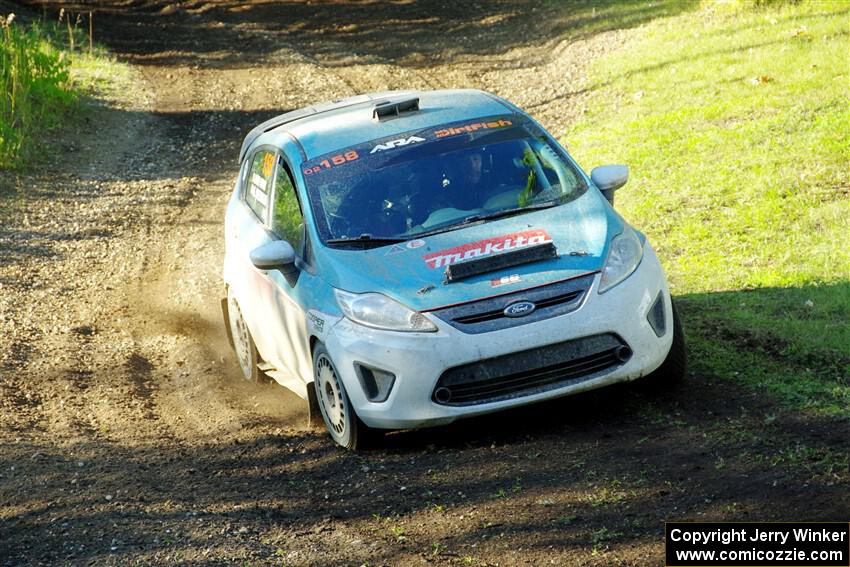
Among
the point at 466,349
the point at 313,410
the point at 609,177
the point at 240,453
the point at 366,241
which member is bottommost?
the point at 240,453

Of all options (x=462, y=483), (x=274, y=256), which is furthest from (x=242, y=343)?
(x=462, y=483)

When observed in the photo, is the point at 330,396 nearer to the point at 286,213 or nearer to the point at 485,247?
the point at 485,247

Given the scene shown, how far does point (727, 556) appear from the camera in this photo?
5.21m

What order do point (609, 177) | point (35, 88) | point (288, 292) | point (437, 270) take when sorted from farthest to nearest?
point (35, 88) < point (609, 177) < point (288, 292) < point (437, 270)

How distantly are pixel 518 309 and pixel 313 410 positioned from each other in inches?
66.7

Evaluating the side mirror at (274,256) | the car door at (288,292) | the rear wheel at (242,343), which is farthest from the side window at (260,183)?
the side mirror at (274,256)

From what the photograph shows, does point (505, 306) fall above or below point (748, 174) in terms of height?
above

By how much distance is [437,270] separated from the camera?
689cm

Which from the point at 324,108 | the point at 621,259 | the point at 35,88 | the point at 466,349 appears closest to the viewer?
the point at 466,349

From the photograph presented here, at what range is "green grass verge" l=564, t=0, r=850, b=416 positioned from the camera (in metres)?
8.05

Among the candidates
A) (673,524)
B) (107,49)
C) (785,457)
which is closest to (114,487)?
(673,524)

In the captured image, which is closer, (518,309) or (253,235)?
(518,309)

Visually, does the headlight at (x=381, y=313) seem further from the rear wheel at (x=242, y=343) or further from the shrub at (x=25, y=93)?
the shrub at (x=25, y=93)

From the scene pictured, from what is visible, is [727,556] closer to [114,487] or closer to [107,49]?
[114,487]
